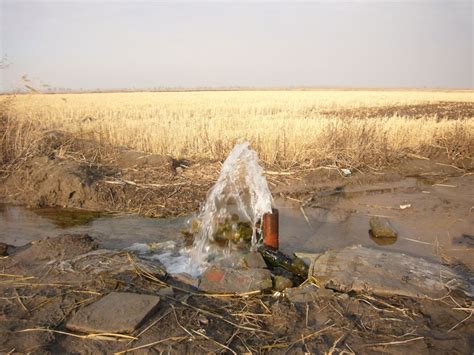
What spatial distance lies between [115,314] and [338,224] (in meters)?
3.94

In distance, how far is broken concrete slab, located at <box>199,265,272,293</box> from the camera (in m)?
3.64

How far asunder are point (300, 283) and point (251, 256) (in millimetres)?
576

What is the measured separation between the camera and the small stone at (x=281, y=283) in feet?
12.3

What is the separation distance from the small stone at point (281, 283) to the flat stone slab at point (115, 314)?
1160mm

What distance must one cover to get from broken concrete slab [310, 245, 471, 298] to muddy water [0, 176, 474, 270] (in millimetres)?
873

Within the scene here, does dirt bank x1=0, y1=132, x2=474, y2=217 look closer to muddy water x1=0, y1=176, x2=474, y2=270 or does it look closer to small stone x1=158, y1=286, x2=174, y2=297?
muddy water x1=0, y1=176, x2=474, y2=270

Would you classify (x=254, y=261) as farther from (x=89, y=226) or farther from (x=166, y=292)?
(x=89, y=226)

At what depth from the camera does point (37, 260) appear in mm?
4184

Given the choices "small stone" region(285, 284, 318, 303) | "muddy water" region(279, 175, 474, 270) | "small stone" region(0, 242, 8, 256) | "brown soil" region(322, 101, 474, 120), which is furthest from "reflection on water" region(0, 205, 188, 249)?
"brown soil" region(322, 101, 474, 120)

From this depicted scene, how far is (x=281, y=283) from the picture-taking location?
3.77 m

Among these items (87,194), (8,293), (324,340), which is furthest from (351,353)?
(87,194)

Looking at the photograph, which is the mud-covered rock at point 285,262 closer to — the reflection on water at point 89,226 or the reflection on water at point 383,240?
the reflection on water at point 89,226

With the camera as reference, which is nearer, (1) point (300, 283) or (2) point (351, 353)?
(2) point (351, 353)

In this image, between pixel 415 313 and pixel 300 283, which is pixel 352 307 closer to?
pixel 415 313
